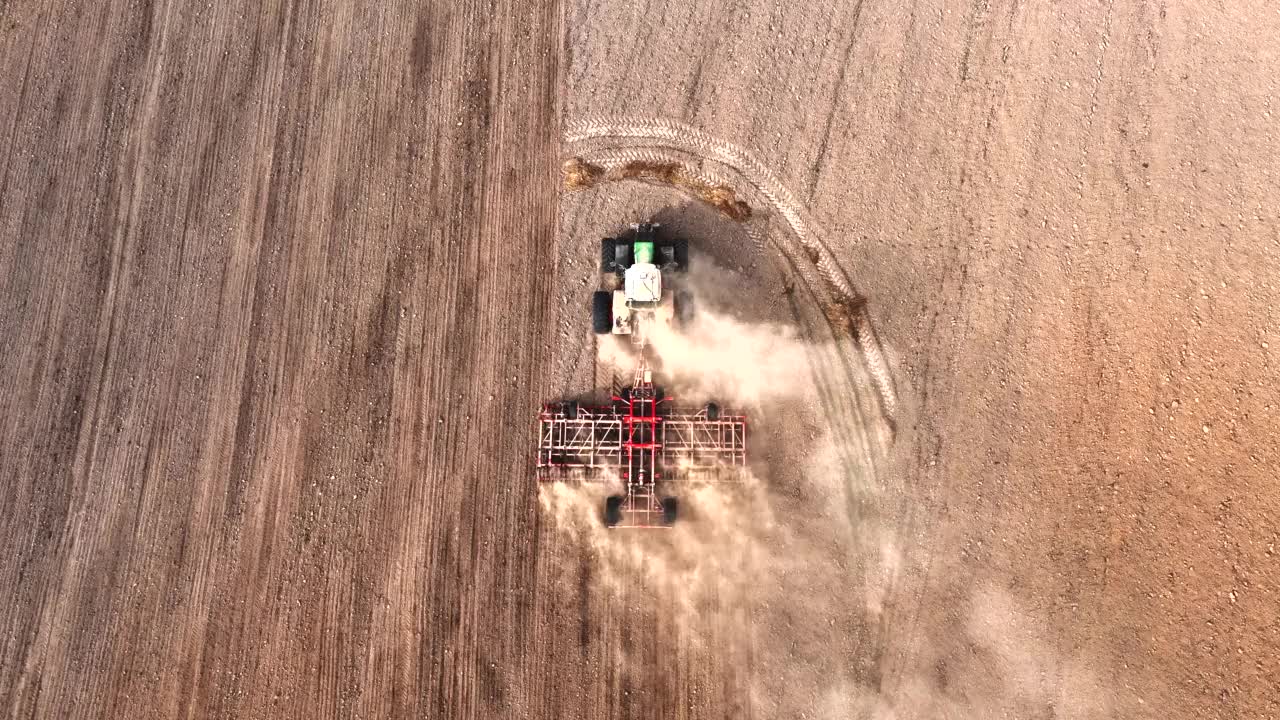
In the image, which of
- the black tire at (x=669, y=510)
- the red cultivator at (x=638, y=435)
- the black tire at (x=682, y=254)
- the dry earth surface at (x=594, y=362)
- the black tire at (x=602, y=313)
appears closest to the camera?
the dry earth surface at (x=594, y=362)

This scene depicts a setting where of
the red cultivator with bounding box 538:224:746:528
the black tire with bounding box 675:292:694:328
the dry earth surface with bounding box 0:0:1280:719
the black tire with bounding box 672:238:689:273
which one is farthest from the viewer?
the black tire with bounding box 672:238:689:273

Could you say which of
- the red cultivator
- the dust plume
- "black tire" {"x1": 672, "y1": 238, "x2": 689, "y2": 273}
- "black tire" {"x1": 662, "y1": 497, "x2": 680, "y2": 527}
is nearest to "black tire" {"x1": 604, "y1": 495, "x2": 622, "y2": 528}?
the red cultivator

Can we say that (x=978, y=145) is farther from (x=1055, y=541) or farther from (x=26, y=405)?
(x=26, y=405)

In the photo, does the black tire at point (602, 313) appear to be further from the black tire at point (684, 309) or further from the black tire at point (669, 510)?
the black tire at point (669, 510)

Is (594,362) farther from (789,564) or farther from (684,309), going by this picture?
(789,564)

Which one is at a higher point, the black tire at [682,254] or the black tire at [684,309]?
the black tire at [682,254]

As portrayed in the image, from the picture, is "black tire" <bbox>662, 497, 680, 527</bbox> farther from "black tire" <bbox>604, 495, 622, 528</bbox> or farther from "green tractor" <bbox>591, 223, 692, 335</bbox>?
"green tractor" <bbox>591, 223, 692, 335</bbox>

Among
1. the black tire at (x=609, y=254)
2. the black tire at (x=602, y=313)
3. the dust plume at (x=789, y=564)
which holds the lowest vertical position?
the dust plume at (x=789, y=564)

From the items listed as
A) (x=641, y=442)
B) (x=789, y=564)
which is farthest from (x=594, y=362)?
(x=789, y=564)

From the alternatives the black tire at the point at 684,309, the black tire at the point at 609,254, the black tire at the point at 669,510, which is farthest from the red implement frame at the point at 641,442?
the black tire at the point at 609,254
